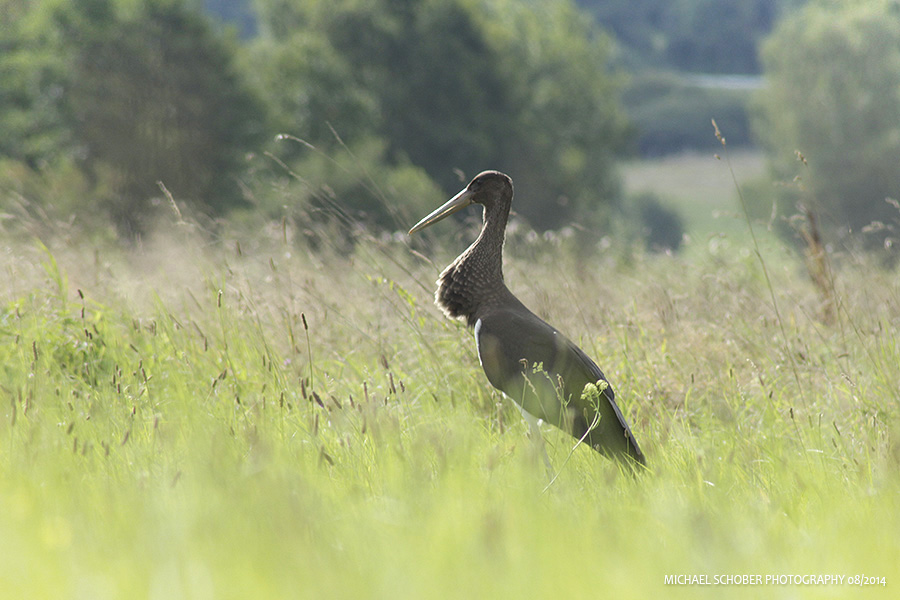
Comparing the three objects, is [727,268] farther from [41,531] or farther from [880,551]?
[41,531]

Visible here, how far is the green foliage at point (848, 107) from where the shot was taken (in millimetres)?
41562

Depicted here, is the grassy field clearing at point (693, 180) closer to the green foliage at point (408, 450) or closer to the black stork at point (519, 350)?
the green foliage at point (408, 450)

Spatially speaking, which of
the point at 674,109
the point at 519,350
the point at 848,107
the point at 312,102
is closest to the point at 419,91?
the point at 312,102

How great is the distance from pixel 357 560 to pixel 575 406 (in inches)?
67.3

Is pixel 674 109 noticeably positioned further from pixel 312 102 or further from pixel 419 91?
pixel 312 102

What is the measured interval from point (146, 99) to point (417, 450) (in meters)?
23.3

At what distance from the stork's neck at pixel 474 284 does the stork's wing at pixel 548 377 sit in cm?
17

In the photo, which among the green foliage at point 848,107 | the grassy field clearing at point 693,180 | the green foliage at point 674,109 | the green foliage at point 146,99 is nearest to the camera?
the green foliage at point 146,99

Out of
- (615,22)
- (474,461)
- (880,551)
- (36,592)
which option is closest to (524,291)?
(474,461)

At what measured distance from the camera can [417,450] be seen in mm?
2484

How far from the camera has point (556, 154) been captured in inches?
1468

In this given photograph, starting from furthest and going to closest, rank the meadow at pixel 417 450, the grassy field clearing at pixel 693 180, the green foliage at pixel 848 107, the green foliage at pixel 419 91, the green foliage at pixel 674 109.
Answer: the green foliage at pixel 674 109 → the grassy field clearing at pixel 693 180 → the green foliage at pixel 848 107 → the green foliage at pixel 419 91 → the meadow at pixel 417 450

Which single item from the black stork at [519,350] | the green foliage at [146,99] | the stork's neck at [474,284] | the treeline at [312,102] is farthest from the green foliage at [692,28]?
the stork's neck at [474,284]

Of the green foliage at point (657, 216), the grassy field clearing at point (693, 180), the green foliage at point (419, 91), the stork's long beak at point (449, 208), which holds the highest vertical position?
the stork's long beak at point (449, 208)
